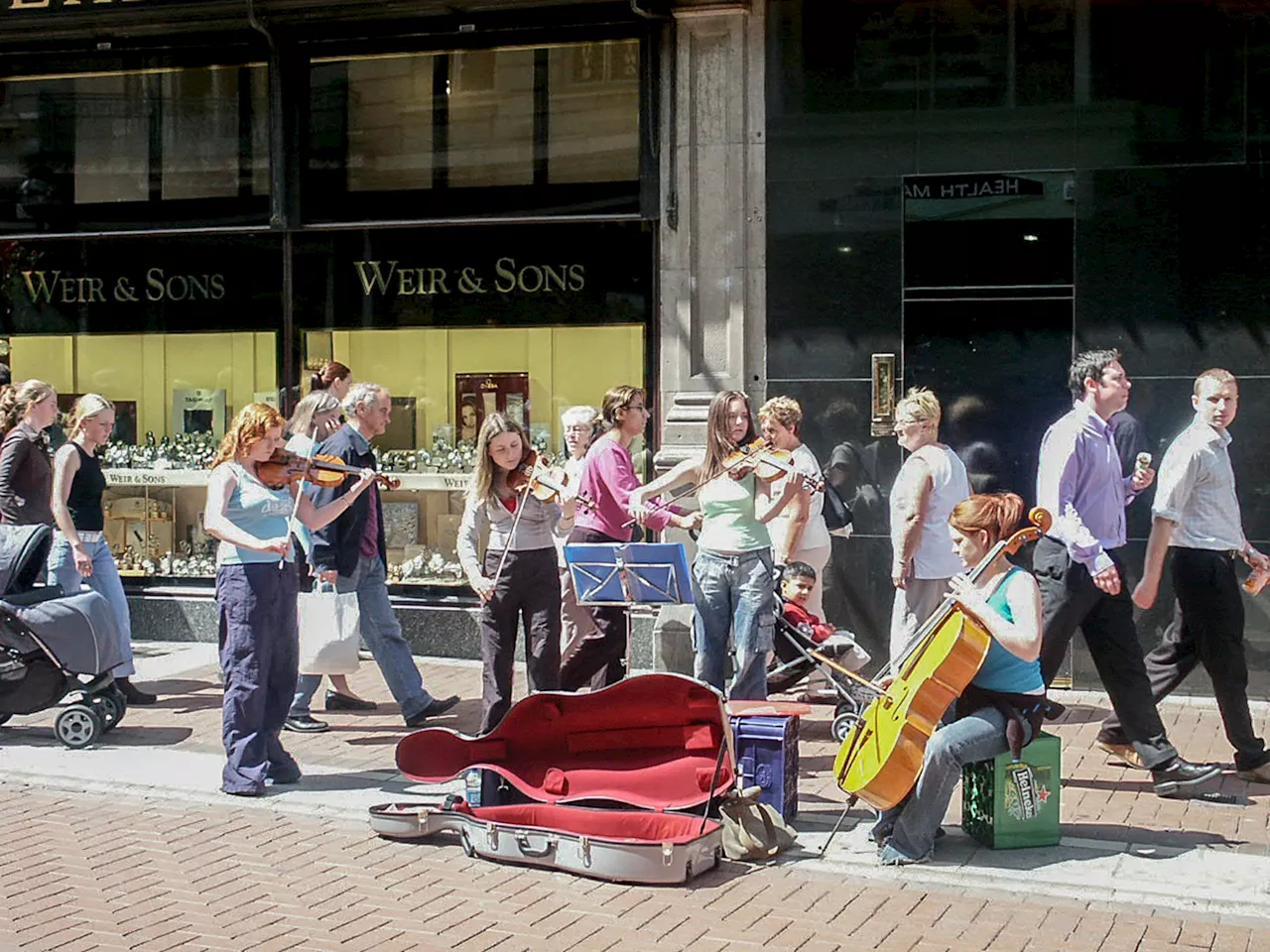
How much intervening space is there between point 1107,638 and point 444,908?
137 inches

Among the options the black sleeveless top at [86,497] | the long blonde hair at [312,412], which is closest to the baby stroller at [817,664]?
the long blonde hair at [312,412]

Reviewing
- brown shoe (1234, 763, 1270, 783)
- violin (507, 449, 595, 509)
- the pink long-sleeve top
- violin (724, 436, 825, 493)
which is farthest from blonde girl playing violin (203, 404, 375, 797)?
brown shoe (1234, 763, 1270, 783)

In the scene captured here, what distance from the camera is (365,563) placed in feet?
31.9

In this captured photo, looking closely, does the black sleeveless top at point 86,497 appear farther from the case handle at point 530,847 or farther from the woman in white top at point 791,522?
the case handle at point 530,847

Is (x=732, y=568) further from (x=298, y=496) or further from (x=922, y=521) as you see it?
(x=298, y=496)

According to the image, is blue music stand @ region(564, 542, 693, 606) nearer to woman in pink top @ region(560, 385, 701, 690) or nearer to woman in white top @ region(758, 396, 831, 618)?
woman in pink top @ region(560, 385, 701, 690)

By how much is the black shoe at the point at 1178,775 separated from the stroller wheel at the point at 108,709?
212 inches

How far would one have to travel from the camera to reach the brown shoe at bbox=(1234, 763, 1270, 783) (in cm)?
816

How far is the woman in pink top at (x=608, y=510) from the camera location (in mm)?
9344

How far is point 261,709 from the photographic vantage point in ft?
26.5

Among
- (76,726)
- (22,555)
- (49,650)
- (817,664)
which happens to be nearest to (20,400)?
(22,555)

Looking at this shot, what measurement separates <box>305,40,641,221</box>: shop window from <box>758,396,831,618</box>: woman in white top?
8.15ft

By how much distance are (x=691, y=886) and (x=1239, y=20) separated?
6630 millimetres

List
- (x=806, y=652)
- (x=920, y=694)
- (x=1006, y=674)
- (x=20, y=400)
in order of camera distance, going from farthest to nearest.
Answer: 1. (x=20, y=400)
2. (x=806, y=652)
3. (x=1006, y=674)
4. (x=920, y=694)
